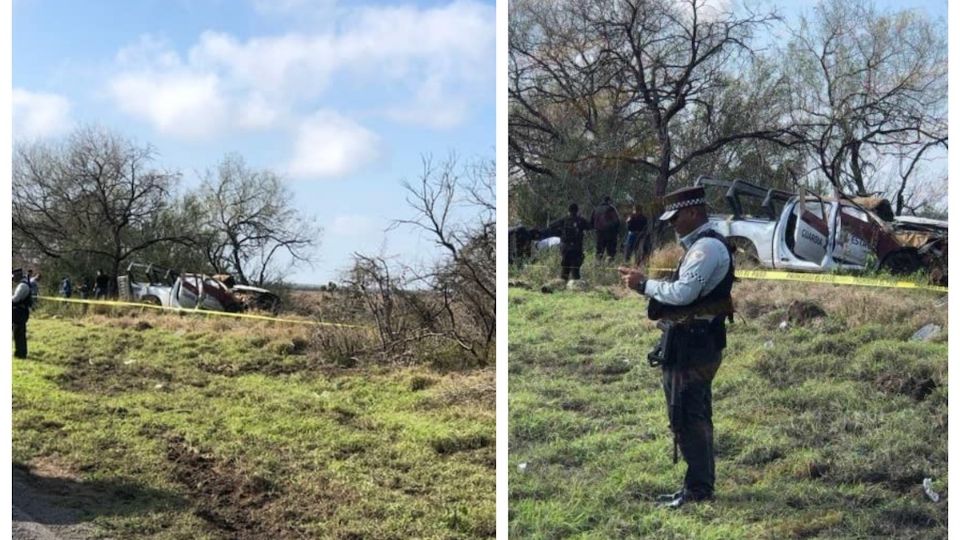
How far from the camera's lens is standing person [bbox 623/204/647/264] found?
4.35 metres

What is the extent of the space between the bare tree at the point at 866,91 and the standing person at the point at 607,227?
0.90 m

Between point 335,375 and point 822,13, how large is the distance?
2812 millimetres

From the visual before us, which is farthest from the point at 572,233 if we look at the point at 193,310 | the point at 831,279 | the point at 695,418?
the point at 193,310

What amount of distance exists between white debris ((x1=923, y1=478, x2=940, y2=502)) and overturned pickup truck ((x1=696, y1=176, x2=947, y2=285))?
769 millimetres

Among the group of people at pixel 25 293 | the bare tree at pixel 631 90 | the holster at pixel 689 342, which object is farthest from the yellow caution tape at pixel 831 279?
the group of people at pixel 25 293

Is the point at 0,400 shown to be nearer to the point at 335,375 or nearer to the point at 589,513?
the point at 335,375

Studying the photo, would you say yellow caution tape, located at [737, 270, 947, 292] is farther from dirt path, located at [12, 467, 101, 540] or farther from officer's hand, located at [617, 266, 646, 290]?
dirt path, located at [12, 467, 101, 540]

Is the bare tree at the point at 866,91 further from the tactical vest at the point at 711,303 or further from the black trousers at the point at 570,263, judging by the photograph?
the black trousers at the point at 570,263

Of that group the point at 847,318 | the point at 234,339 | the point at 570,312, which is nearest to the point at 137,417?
the point at 234,339

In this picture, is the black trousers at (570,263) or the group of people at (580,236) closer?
the group of people at (580,236)

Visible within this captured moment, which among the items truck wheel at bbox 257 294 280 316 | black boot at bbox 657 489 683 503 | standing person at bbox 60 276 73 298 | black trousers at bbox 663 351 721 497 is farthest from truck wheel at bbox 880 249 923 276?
standing person at bbox 60 276 73 298

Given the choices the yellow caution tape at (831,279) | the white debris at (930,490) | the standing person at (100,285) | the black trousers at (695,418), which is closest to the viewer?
the white debris at (930,490)

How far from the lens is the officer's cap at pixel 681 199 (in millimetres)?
4180

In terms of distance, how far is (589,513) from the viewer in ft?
13.7
